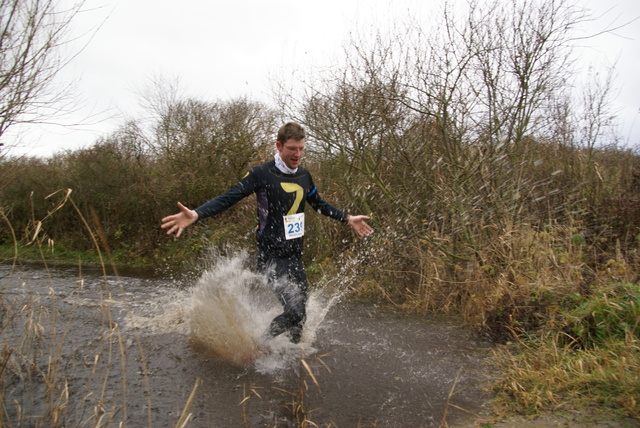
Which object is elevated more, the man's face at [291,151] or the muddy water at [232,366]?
Result: the man's face at [291,151]

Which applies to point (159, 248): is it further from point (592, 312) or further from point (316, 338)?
point (592, 312)

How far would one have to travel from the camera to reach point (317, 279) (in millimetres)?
8789

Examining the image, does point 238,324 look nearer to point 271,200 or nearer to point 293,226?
point 293,226

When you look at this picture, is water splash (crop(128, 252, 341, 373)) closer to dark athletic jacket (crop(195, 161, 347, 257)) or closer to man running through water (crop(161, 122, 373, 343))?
man running through water (crop(161, 122, 373, 343))

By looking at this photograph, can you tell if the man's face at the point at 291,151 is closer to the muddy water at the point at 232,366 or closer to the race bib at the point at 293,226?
the race bib at the point at 293,226

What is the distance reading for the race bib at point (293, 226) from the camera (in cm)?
448

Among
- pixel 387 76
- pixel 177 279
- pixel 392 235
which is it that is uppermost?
pixel 387 76

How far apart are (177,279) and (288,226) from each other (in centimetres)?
670

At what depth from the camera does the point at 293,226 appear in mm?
4531

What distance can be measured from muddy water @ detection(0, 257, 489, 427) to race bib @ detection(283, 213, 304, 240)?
2.42 ft

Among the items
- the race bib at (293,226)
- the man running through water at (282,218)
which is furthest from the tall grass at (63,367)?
the race bib at (293,226)

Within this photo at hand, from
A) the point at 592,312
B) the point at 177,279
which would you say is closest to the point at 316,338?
the point at 592,312

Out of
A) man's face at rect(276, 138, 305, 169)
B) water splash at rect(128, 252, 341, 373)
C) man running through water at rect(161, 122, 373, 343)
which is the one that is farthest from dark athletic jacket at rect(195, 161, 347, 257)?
water splash at rect(128, 252, 341, 373)

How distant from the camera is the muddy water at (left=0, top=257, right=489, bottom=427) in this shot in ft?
10.9
